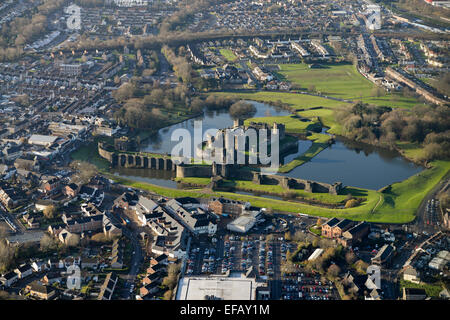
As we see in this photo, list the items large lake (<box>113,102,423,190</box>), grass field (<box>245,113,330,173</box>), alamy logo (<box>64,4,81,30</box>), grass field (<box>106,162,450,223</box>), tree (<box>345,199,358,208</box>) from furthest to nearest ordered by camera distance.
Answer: alamy logo (<box>64,4,81,30</box>)
grass field (<box>245,113,330,173</box>)
large lake (<box>113,102,423,190</box>)
tree (<box>345,199,358,208</box>)
grass field (<box>106,162,450,223</box>)

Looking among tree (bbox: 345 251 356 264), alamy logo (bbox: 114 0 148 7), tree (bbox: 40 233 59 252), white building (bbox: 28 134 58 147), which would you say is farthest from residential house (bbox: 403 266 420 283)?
alamy logo (bbox: 114 0 148 7)

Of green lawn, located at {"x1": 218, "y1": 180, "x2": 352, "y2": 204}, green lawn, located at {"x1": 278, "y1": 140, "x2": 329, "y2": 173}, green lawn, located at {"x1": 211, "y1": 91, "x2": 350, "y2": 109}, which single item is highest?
green lawn, located at {"x1": 218, "y1": 180, "x2": 352, "y2": 204}

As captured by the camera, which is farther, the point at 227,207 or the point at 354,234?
the point at 227,207

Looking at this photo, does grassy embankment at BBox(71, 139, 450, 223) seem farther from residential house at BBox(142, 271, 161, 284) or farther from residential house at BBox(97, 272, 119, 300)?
residential house at BBox(97, 272, 119, 300)

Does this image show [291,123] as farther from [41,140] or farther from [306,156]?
[41,140]

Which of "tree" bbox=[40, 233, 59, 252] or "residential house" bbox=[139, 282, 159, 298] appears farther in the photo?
"tree" bbox=[40, 233, 59, 252]

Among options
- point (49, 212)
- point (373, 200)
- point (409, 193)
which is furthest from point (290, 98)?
point (49, 212)

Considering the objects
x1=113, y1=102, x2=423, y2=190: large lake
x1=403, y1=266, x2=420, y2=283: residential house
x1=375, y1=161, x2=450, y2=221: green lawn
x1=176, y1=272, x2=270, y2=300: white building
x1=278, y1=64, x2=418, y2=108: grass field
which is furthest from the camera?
x1=278, y1=64, x2=418, y2=108: grass field
